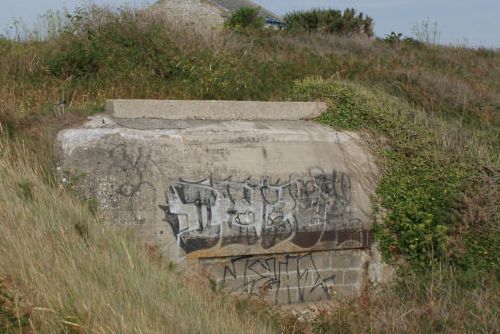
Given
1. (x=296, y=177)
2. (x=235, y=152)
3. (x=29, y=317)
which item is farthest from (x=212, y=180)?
(x=29, y=317)

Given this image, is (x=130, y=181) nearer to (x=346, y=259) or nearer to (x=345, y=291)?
(x=346, y=259)

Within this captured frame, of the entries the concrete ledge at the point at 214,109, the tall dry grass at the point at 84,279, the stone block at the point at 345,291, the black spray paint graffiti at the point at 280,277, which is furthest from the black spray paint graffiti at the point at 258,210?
the concrete ledge at the point at 214,109

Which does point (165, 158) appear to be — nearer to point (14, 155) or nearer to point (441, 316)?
point (14, 155)

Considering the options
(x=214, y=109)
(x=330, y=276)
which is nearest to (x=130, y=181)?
(x=214, y=109)

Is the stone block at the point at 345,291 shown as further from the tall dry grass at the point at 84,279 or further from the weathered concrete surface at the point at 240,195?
the tall dry grass at the point at 84,279

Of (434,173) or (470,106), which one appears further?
(470,106)

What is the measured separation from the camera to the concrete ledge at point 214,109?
681 centimetres

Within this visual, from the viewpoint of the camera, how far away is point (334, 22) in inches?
796

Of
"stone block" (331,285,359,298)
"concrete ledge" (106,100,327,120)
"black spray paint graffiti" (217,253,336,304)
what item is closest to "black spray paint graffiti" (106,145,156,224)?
"concrete ledge" (106,100,327,120)

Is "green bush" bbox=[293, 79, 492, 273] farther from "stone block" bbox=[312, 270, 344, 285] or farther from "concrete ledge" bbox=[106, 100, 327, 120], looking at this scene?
"stone block" bbox=[312, 270, 344, 285]

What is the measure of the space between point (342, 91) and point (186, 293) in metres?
4.85

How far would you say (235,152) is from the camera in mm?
6434

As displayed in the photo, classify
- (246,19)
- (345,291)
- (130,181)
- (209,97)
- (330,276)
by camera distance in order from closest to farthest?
(130,181) < (330,276) < (345,291) < (209,97) < (246,19)

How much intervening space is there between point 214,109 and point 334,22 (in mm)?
13991
